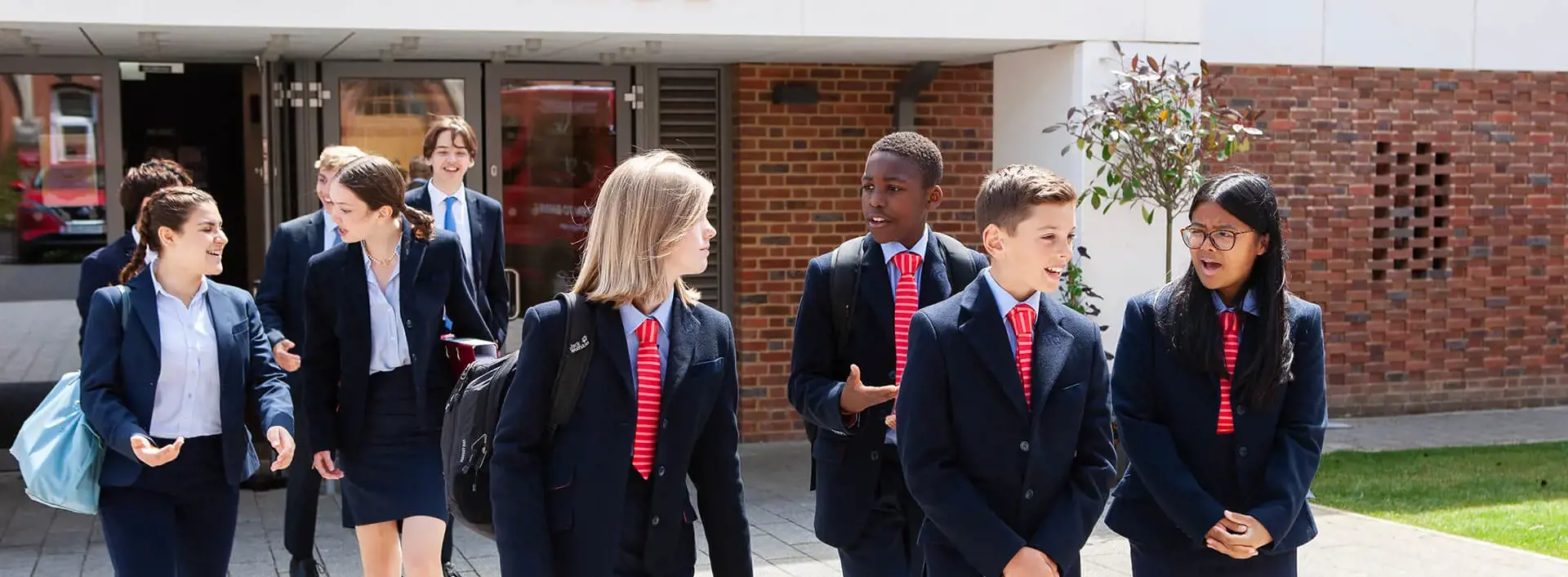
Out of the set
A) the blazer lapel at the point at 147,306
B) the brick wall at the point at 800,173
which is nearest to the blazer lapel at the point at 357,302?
the blazer lapel at the point at 147,306

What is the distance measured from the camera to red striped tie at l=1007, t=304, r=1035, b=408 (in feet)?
11.5

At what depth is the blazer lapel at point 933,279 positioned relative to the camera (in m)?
4.39

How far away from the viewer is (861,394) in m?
4.04

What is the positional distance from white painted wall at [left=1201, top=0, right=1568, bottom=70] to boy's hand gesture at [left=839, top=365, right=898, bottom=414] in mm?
6996

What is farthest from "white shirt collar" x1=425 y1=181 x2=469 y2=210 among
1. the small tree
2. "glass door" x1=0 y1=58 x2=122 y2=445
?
"glass door" x1=0 y1=58 x2=122 y2=445

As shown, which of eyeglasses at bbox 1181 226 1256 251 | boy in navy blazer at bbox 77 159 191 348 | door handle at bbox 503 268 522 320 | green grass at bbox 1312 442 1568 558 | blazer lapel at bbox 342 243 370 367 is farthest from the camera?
door handle at bbox 503 268 522 320

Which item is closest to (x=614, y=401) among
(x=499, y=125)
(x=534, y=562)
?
(x=534, y=562)

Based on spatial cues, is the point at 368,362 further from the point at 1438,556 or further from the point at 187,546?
the point at 1438,556

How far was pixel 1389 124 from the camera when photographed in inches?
440

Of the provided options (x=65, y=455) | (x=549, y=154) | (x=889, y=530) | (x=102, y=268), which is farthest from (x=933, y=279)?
(x=549, y=154)

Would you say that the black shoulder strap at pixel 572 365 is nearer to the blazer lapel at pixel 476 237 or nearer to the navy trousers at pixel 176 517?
the navy trousers at pixel 176 517

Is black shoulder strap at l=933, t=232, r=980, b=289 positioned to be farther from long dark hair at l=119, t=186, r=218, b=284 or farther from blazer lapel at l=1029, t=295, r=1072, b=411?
long dark hair at l=119, t=186, r=218, b=284

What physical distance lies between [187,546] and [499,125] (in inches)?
214

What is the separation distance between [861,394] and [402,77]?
6186mm
